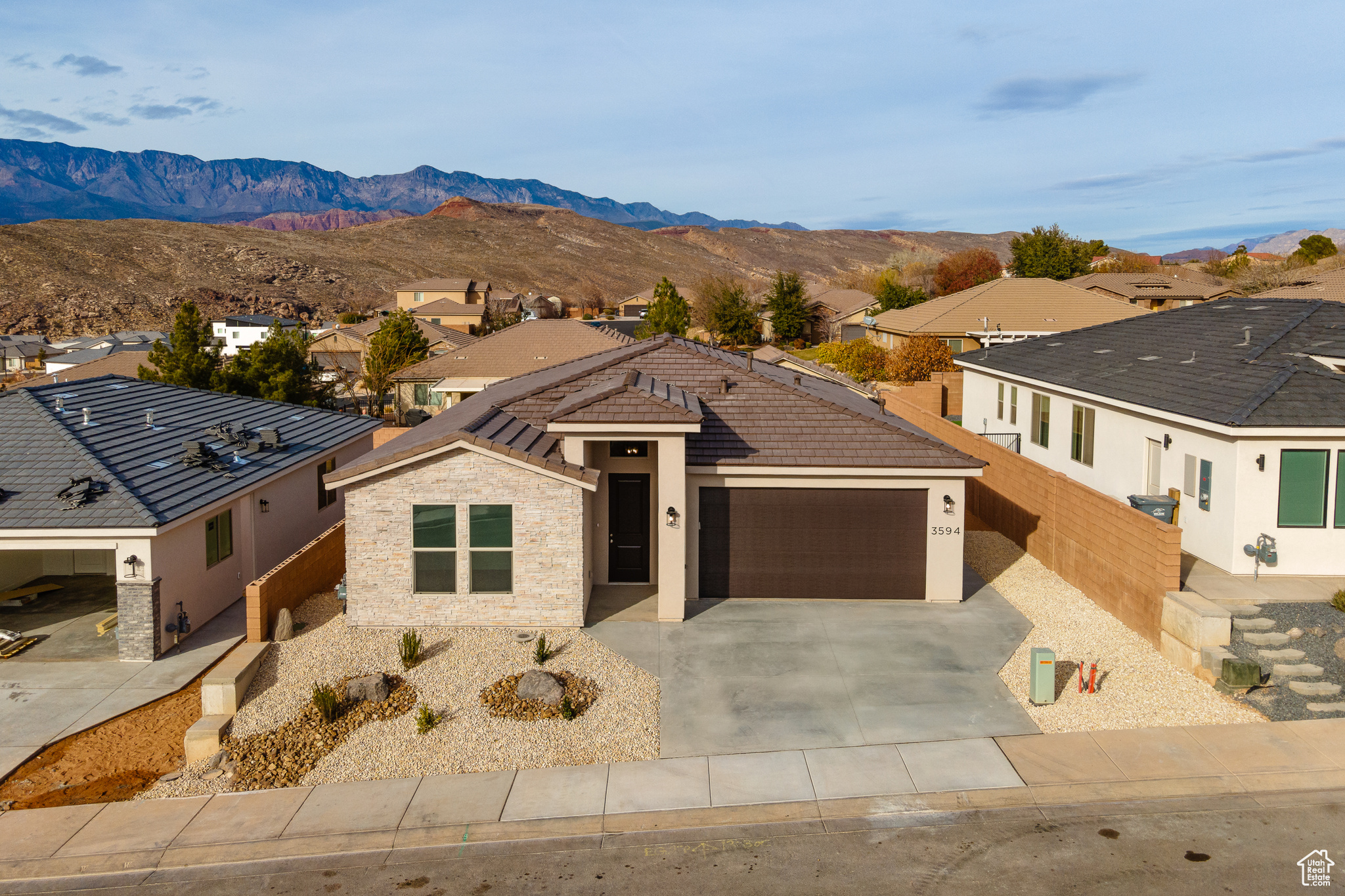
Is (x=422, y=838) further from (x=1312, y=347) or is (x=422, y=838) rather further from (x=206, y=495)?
(x=1312, y=347)

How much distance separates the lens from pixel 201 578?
50.5 feet

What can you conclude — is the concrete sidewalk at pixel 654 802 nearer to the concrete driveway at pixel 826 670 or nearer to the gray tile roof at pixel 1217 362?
the concrete driveway at pixel 826 670

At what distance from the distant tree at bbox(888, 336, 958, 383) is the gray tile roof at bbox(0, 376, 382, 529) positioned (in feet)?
88.0

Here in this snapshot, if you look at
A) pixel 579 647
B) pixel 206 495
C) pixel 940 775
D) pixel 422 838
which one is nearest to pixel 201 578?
pixel 206 495

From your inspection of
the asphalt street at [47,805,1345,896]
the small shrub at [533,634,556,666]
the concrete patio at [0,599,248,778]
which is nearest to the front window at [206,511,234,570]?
the concrete patio at [0,599,248,778]

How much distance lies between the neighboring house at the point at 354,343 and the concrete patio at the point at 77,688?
3568cm

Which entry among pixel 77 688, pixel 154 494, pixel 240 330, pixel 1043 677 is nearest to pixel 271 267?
pixel 240 330

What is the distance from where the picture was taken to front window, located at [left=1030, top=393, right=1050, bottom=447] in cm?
2444

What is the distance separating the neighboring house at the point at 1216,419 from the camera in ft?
49.4

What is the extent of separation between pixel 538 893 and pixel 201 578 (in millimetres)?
9877

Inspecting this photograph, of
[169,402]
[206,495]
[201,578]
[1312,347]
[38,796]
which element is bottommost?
[38,796]

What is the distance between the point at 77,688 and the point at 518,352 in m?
32.3

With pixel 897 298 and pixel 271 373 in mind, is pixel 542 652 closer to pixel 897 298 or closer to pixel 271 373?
pixel 271 373

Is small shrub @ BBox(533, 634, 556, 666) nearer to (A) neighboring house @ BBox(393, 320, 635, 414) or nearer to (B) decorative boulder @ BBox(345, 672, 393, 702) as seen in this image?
(B) decorative boulder @ BBox(345, 672, 393, 702)
